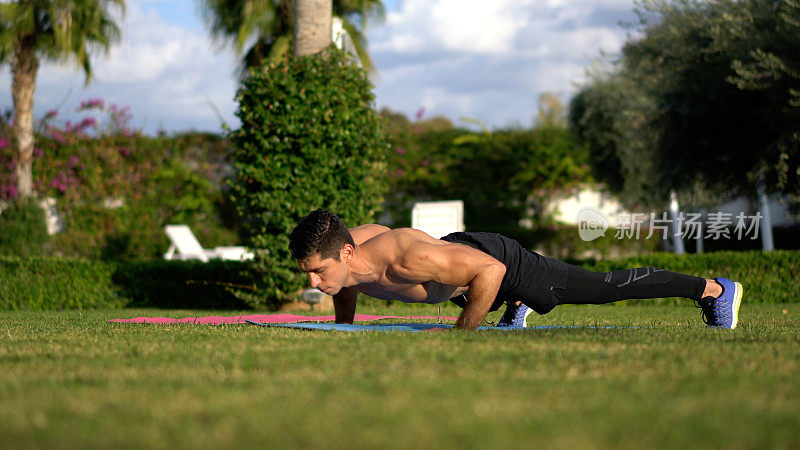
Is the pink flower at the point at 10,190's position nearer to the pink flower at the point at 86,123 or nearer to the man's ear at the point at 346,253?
the pink flower at the point at 86,123

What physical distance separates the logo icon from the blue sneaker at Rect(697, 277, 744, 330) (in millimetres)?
11348

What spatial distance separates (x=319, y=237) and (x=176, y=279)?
701 centimetres

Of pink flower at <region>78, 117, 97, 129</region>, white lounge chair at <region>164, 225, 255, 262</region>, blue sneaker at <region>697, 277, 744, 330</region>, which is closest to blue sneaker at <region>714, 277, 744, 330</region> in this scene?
blue sneaker at <region>697, 277, 744, 330</region>

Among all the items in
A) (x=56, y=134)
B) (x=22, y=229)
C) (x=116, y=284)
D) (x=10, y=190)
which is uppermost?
(x=56, y=134)

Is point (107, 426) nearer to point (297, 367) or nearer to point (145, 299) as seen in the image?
point (297, 367)

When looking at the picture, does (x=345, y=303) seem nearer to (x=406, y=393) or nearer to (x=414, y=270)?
(x=414, y=270)

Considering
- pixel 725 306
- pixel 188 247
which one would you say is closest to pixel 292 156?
pixel 725 306

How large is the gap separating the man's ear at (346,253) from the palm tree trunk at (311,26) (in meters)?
5.98

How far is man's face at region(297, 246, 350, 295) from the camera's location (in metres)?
4.79

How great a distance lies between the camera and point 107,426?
2203 millimetres

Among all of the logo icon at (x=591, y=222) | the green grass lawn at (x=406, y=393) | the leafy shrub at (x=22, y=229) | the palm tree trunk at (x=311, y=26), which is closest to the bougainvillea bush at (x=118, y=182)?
the leafy shrub at (x=22, y=229)

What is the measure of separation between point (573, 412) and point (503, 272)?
246 centimetres

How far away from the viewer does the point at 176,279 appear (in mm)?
11188

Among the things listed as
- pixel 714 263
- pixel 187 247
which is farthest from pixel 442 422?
pixel 187 247
